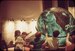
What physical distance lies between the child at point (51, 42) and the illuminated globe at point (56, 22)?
1.0 inches

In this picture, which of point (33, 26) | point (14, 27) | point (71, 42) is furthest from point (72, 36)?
point (14, 27)

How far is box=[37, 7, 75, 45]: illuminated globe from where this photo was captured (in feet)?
4.87

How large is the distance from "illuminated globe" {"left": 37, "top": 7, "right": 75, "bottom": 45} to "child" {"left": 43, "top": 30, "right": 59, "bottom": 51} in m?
0.02

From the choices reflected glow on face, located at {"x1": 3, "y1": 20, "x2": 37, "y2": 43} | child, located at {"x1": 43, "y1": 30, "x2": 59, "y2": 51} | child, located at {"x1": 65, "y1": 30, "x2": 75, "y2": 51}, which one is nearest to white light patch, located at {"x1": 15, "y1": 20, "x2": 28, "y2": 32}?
reflected glow on face, located at {"x1": 3, "y1": 20, "x2": 37, "y2": 43}

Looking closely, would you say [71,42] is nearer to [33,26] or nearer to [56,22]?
[56,22]

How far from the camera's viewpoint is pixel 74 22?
1.49 meters

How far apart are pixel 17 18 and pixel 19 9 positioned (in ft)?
0.21

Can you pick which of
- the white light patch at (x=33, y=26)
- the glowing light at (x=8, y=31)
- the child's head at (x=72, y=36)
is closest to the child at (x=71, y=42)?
the child's head at (x=72, y=36)

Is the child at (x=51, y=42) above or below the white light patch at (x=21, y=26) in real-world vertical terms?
below

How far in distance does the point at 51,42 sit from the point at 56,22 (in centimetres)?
14

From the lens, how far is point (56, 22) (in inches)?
58.7

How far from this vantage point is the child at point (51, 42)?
4.81 feet

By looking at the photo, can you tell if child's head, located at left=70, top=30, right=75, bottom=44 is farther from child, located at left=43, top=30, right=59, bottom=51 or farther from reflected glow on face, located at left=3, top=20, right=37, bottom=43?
reflected glow on face, located at left=3, top=20, right=37, bottom=43

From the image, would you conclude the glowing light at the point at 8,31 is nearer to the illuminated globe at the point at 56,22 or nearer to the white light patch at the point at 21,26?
the white light patch at the point at 21,26
